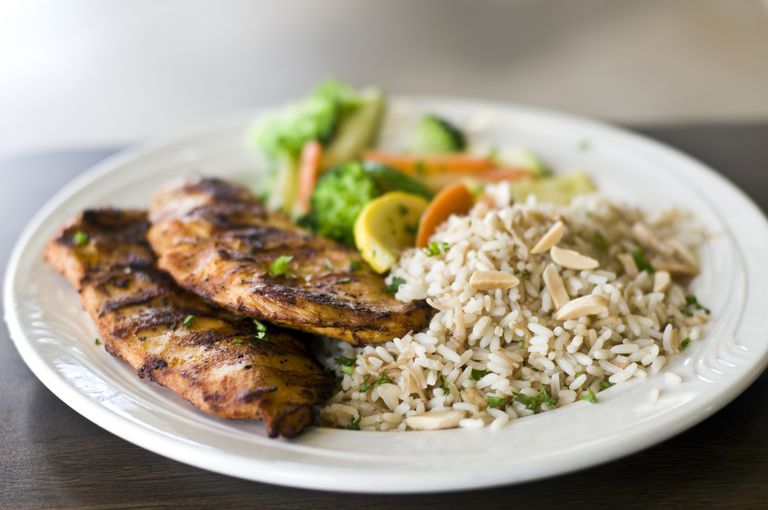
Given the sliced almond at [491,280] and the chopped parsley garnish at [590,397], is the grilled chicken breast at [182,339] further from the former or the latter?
the chopped parsley garnish at [590,397]

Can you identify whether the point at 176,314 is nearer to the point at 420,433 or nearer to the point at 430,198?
the point at 420,433

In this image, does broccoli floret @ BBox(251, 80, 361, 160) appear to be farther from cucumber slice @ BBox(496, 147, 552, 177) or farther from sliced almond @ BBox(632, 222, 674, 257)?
sliced almond @ BBox(632, 222, 674, 257)

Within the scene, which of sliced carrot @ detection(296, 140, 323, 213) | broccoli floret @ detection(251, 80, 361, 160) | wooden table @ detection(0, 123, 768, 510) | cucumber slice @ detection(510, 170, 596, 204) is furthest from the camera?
broccoli floret @ detection(251, 80, 361, 160)

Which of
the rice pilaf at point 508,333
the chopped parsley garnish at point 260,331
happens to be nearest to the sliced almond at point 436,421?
the rice pilaf at point 508,333

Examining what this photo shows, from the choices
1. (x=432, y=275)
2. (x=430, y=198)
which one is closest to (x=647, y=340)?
(x=432, y=275)

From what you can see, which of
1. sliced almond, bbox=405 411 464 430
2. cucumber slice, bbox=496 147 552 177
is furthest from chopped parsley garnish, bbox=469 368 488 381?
cucumber slice, bbox=496 147 552 177

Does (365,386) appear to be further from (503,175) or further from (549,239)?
(503,175)
